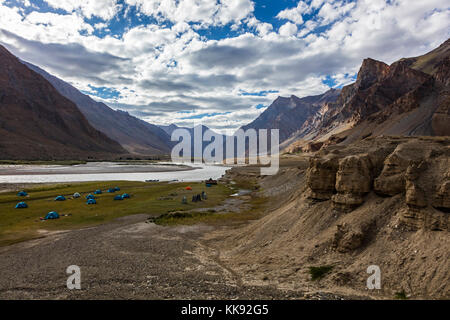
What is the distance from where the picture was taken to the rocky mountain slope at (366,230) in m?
11.9


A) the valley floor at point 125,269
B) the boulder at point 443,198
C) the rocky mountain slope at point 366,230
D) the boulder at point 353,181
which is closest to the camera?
the rocky mountain slope at point 366,230

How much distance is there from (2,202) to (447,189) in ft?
201

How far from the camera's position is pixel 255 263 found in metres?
17.5

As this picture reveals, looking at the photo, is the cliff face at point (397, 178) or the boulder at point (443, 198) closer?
the boulder at point (443, 198)

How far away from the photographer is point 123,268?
17.9 meters

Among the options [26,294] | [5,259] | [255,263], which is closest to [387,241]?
[255,263]

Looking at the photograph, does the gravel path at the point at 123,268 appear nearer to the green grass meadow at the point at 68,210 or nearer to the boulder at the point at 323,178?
the green grass meadow at the point at 68,210

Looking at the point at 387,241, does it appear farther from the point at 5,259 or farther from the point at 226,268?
the point at 5,259

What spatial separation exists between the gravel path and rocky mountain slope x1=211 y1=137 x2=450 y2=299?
73.0 inches

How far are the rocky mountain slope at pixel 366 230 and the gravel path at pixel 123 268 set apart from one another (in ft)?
6.08

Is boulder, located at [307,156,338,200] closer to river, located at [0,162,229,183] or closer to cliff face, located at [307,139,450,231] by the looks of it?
cliff face, located at [307,139,450,231]

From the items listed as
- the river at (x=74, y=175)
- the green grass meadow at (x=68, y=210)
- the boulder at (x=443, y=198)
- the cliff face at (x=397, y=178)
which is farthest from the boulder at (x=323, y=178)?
the river at (x=74, y=175)

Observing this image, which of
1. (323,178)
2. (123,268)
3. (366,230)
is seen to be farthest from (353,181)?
(123,268)

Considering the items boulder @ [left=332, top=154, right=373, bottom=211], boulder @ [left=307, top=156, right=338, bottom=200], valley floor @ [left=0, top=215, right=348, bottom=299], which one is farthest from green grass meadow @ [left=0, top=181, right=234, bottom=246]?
boulder @ [left=332, top=154, right=373, bottom=211]
